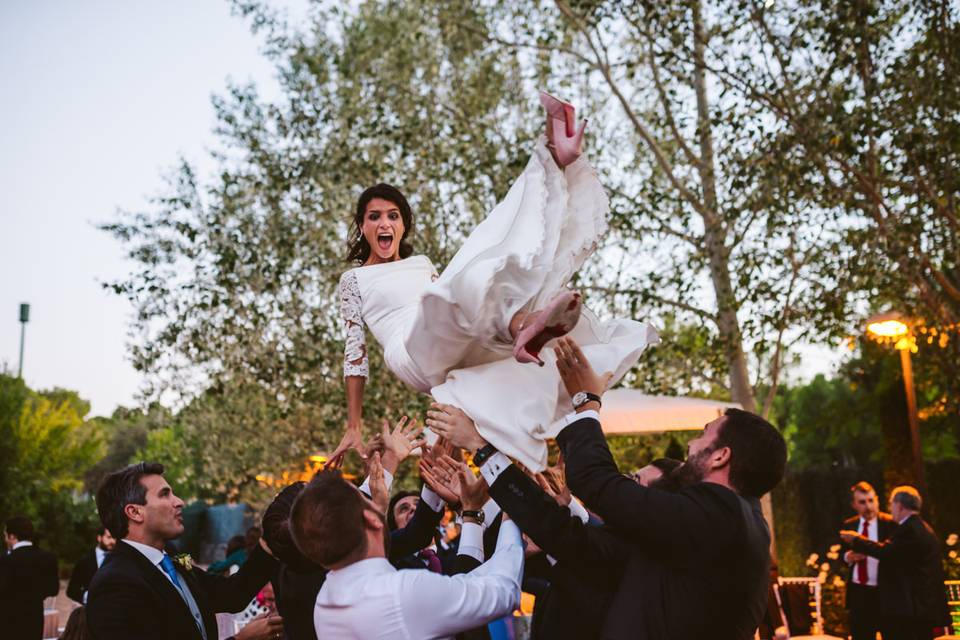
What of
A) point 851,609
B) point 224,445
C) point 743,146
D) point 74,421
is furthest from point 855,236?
point 74,421

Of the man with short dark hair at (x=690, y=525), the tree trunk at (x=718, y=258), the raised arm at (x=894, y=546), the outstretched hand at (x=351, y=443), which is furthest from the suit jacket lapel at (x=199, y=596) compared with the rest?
the tree trunk at (x=718, y=258)

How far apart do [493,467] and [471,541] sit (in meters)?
0.49

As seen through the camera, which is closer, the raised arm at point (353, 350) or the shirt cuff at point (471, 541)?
the shirt cuff at point (471, 541)

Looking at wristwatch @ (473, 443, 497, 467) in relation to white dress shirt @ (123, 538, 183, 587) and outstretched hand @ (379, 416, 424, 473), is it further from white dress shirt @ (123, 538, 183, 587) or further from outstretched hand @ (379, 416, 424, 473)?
white dress shirt @ (123, 538, 183, 587)

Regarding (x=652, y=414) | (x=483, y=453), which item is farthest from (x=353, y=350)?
(x=652, y=414)

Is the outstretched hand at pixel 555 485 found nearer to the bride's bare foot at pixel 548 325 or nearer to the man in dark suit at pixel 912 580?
the bride's bare foot at pixel 548 325

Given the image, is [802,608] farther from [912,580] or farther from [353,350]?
[353,350]

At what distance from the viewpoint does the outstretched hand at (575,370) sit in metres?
2.69

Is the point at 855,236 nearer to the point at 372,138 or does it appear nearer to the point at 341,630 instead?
the point at 372,138

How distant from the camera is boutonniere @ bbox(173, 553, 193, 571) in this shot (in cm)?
358

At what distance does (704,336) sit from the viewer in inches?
396

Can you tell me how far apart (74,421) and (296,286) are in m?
17.3

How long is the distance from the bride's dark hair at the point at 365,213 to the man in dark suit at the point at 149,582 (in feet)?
4.48

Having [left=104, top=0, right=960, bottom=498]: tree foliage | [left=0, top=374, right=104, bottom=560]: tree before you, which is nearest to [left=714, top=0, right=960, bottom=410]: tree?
[left=104, top=0, right=960, bottom=498]: tree foliage
